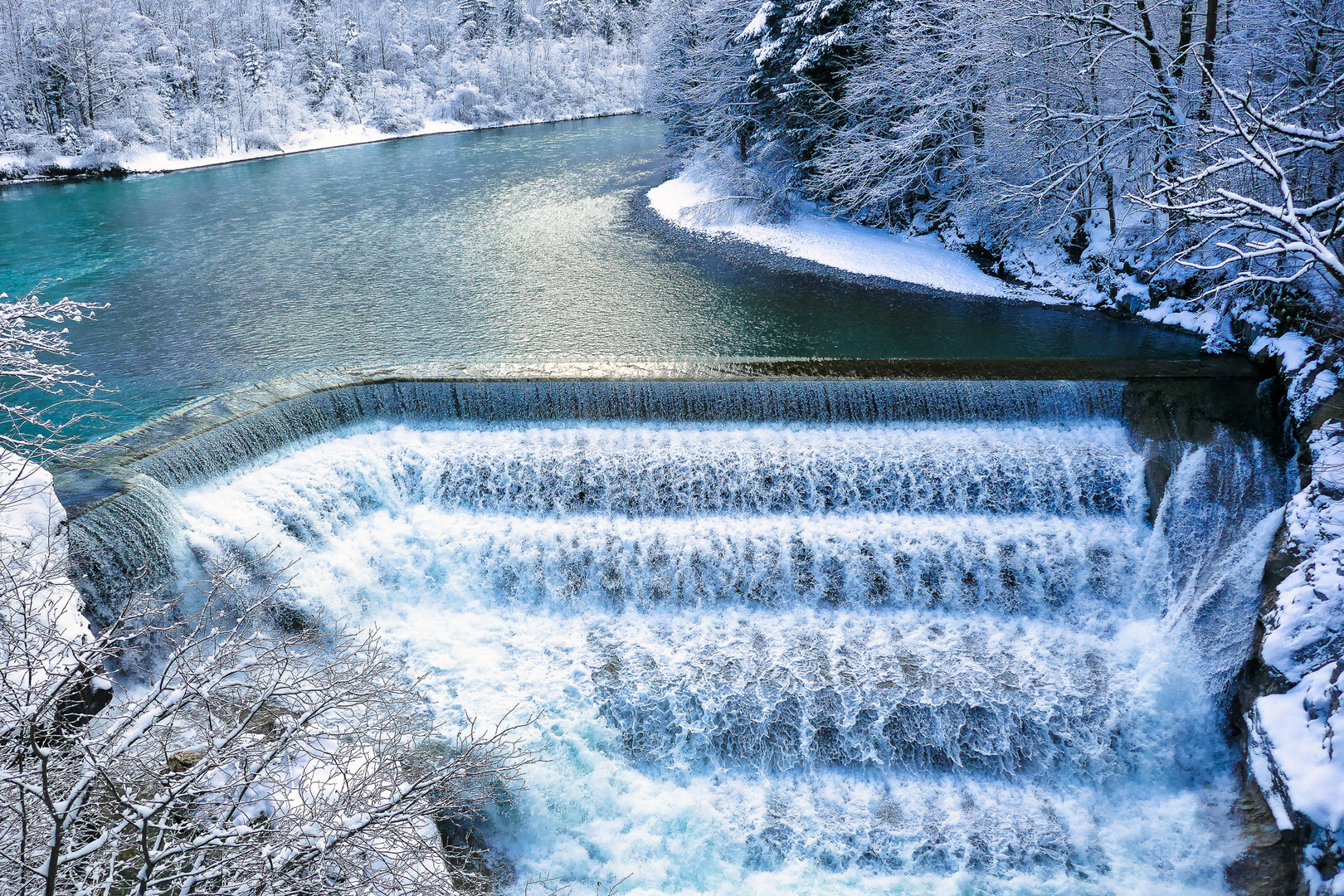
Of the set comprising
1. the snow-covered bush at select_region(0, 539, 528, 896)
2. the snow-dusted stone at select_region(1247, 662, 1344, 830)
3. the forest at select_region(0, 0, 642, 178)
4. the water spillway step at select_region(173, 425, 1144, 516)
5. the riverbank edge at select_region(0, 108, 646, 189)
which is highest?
the forest at select_region(0, 0, 642, 178)

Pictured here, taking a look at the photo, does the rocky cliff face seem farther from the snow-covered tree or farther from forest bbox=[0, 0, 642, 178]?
forest bbox=[0, 0, 642, 178]

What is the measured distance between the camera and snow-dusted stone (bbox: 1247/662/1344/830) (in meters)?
5.99

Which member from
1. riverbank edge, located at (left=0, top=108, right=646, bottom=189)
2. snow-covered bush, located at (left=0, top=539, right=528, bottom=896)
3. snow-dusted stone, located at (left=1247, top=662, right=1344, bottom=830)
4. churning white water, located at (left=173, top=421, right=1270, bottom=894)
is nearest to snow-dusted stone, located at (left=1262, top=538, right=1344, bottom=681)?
snow-dusted stone, located at (left=1247, top=662, right=1344, bottom=830)

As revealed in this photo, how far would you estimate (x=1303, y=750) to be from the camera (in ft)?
20.9

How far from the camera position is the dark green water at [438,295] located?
1251 centimetres

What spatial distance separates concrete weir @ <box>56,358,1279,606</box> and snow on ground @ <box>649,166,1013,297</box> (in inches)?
211

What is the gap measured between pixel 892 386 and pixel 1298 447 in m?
4.61

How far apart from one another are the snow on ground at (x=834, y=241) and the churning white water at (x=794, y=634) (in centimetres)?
693

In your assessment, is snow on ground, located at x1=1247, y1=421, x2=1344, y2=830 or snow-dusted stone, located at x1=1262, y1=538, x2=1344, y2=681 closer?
snow on ground, located at x1=1247, y1=421, x2=1344, y2=830

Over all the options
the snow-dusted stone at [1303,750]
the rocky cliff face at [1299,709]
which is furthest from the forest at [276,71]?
the snow-dusted stone at [1303,750]

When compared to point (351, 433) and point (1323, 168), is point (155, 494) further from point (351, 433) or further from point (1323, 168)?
point (1323, 168)

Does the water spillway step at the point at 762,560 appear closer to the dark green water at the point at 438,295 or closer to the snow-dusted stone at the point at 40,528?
the snow-dusted stone at the point at 40,528

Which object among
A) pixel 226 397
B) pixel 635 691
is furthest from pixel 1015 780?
pixel 226 397

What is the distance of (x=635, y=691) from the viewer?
26.2 ft
